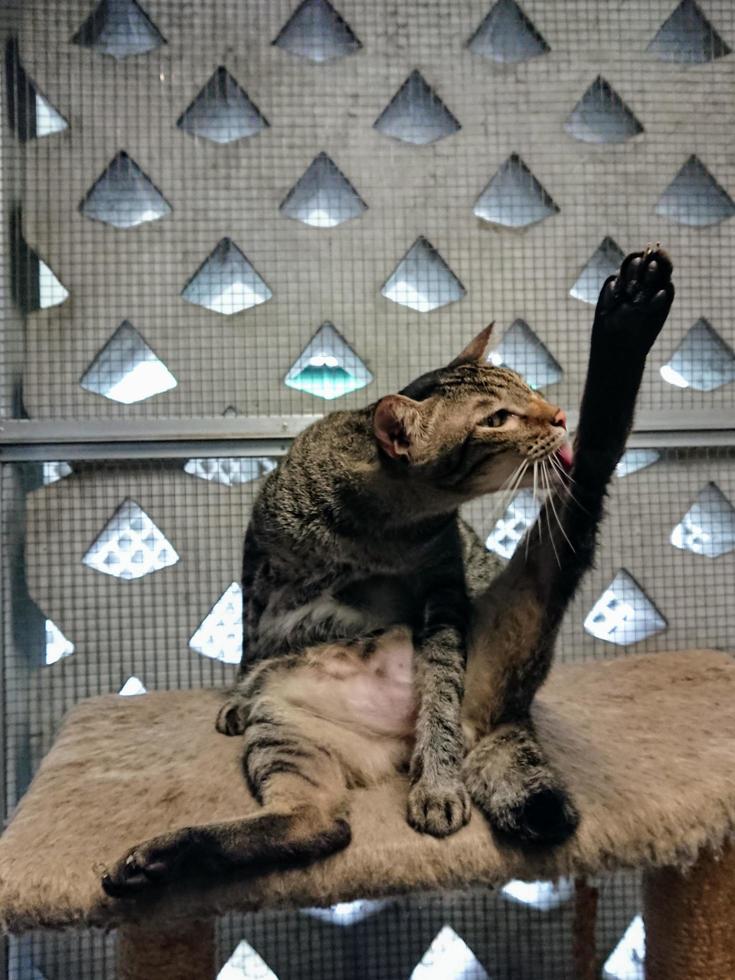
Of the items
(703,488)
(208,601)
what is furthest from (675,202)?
(208,601)

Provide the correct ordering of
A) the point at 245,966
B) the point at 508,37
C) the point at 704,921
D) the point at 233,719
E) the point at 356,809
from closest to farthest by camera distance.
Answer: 1. the point at 356,809
2. the point at 704,921
3. the point at 233,719
4. the point at 245,966
5. the point at 508,37

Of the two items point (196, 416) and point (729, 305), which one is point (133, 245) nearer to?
point (196, 416)

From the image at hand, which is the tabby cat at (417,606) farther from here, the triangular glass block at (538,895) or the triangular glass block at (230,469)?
the triangular glass block at (538,895)

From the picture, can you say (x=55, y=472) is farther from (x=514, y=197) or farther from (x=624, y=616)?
(x=624, y=616)

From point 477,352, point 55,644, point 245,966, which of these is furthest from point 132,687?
point 477,352

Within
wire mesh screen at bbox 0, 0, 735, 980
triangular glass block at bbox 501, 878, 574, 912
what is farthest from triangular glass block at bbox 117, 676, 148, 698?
triangular glass block at bbox 501, 878, 574, 912

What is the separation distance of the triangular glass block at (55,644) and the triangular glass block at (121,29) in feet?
3.52

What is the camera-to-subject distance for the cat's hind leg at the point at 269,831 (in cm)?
78

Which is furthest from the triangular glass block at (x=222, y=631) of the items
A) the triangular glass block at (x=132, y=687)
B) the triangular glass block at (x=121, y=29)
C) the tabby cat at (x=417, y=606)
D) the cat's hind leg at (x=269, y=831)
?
the triangular glass block at (x=121, y=29)

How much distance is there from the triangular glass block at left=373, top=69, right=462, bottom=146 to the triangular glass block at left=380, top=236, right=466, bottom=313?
207 millimetres

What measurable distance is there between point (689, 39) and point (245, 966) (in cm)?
196

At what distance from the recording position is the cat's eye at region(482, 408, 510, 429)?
109cm

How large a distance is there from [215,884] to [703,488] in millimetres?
1233

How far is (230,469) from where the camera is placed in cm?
161
